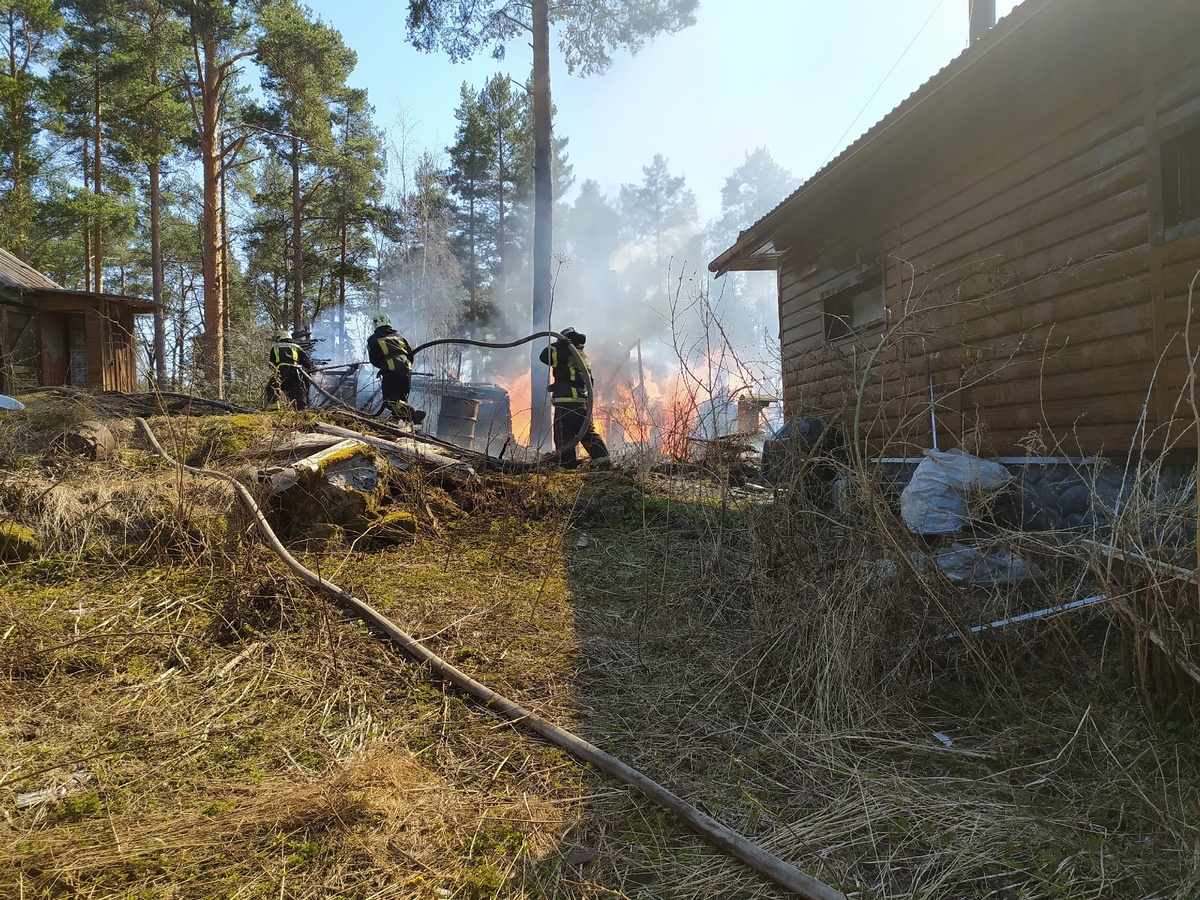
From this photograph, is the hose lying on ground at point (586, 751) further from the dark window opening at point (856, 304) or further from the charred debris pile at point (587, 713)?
the dark window opening at point (856, 304)

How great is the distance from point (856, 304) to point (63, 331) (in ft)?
56.4

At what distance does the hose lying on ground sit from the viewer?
174 centimetres

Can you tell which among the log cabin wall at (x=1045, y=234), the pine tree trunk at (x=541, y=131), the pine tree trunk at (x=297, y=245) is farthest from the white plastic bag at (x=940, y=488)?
the pine tree trunk at (x=297, y=245)

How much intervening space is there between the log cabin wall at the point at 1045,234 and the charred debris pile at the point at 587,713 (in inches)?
35.2

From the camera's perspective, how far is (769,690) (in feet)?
9.71

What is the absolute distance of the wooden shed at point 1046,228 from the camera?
4062 mm

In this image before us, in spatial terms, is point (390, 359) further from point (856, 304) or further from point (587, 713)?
point (587, 713)

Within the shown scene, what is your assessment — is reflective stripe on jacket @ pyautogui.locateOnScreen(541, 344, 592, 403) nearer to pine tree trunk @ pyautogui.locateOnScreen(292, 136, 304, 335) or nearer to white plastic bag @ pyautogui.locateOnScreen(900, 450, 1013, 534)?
white plastic bag @ pyautogui.locateOnScreen(900, 450, 1013, 534)

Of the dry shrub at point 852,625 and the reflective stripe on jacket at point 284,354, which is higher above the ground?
the reflective stripe on jacket at point 284,354

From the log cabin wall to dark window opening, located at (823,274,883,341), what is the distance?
1.48 feet

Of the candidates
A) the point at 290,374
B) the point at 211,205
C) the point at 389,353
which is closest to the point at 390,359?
the point at 389,353

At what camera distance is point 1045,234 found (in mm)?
5129

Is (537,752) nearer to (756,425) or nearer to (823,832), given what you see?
(823,832)

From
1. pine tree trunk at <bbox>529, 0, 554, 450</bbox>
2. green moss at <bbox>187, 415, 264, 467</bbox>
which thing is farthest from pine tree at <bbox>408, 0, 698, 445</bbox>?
green moss at <bbox>187, 415, 264, 467</bbox>
